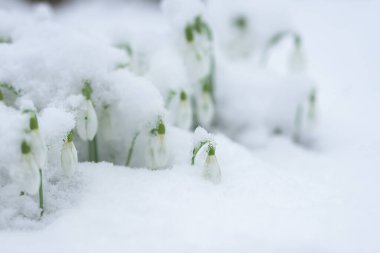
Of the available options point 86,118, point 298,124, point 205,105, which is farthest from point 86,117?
point 298,124

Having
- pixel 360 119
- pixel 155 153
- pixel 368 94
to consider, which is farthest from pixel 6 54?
pixel 368 94

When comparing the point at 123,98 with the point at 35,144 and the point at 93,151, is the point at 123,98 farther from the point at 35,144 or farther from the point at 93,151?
the point at 35,144

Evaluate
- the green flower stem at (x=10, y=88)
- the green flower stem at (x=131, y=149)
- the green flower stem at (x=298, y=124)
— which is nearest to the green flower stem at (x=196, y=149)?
the green flower stem at (x=131, y=149)

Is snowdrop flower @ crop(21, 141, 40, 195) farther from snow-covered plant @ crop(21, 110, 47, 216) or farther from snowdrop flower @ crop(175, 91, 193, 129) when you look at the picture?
snowdrop flower @ crop(175, 91, 193, 129)

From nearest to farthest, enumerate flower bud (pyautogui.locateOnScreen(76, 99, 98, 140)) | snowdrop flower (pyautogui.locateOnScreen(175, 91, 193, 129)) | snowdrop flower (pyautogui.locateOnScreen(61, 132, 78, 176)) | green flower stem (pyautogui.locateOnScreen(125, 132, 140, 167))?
snowdrop flower (pyautogui.locateOnScreen(61, 132, 78, 176)) < flower bud (pyautogui.locateOnScreen(76, 99, 98, 140)) < green flower stem (pyautogui.locateOnScreen(125, 132, 140, 167)) < snowdrop flower (pyautogui.locateOnScreen(175, 91, 193, 129))

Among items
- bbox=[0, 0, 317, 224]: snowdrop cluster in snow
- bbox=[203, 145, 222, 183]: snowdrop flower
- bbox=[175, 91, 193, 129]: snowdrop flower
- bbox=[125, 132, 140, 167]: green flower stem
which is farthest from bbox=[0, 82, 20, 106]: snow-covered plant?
bbox=[203, 145, 222, 183]: snowdrop flower

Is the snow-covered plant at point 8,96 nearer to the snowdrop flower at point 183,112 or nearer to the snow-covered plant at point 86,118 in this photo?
the snow-covered plant at point 86,118

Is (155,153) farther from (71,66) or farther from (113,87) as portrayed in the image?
(71,66)
